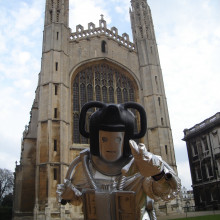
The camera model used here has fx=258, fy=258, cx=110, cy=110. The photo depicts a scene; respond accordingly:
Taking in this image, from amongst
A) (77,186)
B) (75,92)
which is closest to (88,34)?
(75,92)

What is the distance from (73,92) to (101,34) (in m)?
5.83

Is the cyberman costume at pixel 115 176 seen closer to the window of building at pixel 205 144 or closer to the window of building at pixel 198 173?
the window of building at pixel 205 144

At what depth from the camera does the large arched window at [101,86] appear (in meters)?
19.1

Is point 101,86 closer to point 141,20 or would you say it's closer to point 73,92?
point 73,92

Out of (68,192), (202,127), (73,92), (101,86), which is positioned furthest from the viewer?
(202,127)

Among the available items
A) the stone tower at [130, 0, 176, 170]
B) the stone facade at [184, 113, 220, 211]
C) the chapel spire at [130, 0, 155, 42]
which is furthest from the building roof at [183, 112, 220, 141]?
the chapel spire at [130, 0, 155, 42]

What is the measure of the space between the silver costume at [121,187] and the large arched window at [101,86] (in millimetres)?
15483

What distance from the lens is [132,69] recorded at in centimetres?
2117

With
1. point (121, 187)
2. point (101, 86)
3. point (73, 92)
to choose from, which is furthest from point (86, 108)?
point (101, 86)

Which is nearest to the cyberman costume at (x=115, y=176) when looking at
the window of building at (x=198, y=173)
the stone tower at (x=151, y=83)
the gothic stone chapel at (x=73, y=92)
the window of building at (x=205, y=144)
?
the gothic stone chapel at (x=73, y=92)

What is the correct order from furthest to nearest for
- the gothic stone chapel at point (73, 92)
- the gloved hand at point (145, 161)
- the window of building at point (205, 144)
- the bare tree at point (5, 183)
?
the bare tree at point (5, 183) → the window of building at point (205, 144) → the gothic stone chapel at point (73, 92) → the gloved hand at point (145, 161)

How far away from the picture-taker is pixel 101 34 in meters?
21.3

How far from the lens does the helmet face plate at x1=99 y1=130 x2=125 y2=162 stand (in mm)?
2705

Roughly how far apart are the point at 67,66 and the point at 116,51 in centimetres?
468
